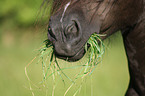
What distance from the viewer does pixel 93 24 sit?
1.54 metres

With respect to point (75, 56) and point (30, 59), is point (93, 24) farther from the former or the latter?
point (30, 59)

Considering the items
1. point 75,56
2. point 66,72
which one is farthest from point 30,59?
point 75,56

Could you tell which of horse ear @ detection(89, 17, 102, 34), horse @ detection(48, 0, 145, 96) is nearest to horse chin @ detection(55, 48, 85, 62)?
horse @ detection(48, 0, 145, 96)

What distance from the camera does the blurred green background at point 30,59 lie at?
79.0 inches

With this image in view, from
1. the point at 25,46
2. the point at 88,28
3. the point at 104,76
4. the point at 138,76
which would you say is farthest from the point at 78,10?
the point at 25,46

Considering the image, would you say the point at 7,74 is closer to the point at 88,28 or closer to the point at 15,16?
the point at 88,28

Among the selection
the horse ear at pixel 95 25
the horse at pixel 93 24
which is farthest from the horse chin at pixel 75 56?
the horse ear at pixel 95 25

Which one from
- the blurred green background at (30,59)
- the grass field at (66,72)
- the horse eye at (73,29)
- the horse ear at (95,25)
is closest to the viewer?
the horse eye at (73,29)

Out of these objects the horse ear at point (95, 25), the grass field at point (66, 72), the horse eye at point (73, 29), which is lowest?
the grass field at point (66, 72)

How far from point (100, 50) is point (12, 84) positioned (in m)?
2.81

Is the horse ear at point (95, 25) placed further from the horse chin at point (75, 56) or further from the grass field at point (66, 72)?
the grass field at point (66, 72)

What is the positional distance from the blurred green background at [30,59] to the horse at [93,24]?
0.69 ft

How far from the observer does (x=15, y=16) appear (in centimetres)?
962

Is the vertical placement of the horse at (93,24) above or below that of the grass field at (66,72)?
above
